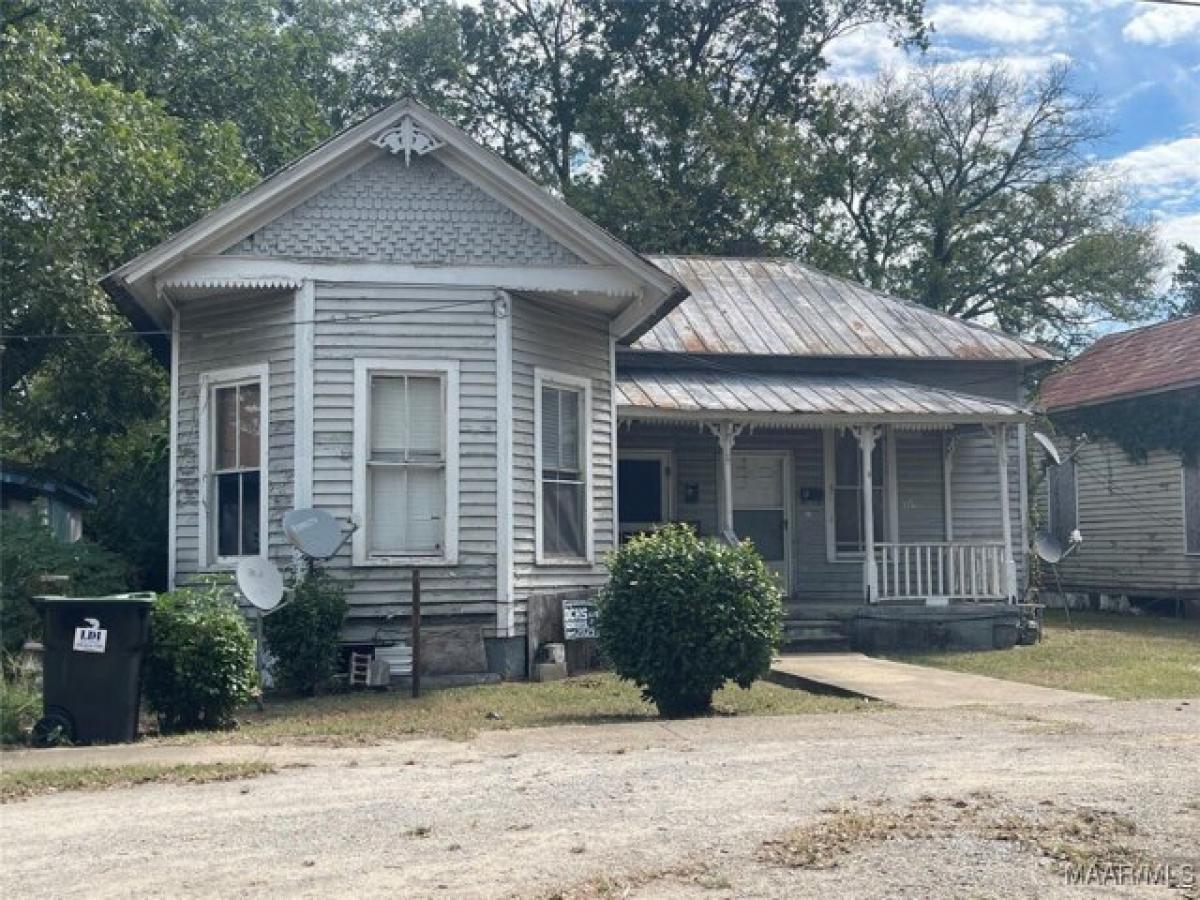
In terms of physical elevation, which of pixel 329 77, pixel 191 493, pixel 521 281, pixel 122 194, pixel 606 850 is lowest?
pixel 606 850

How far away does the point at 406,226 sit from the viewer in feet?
44.4

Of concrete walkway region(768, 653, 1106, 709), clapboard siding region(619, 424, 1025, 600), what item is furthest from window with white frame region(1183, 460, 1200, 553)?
concrete walkway region(768, 653, 1106, 709)

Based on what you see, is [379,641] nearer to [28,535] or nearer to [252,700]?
[252,700]

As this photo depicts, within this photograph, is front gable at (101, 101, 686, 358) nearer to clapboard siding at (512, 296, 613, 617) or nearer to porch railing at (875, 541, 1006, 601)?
clapboard siding at (512, 296, 613, 617)

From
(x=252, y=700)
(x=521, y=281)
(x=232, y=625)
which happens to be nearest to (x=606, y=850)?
(x=232, y=625)

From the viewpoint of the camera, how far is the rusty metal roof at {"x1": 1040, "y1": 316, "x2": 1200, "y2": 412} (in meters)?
23.8

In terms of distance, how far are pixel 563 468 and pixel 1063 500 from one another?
16958 millimetres

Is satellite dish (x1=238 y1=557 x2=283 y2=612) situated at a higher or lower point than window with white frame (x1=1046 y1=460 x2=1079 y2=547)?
lower

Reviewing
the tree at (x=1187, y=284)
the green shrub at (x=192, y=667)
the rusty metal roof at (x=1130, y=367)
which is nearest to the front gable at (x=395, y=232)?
the green shrub at (x=192, y=667)

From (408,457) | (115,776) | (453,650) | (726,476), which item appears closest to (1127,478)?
(726,476)

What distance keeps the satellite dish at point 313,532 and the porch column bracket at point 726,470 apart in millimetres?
5516

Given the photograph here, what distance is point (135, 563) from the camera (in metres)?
15.3

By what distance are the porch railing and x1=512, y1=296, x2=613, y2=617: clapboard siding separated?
4.65 metres

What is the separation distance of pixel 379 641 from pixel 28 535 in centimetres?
416
